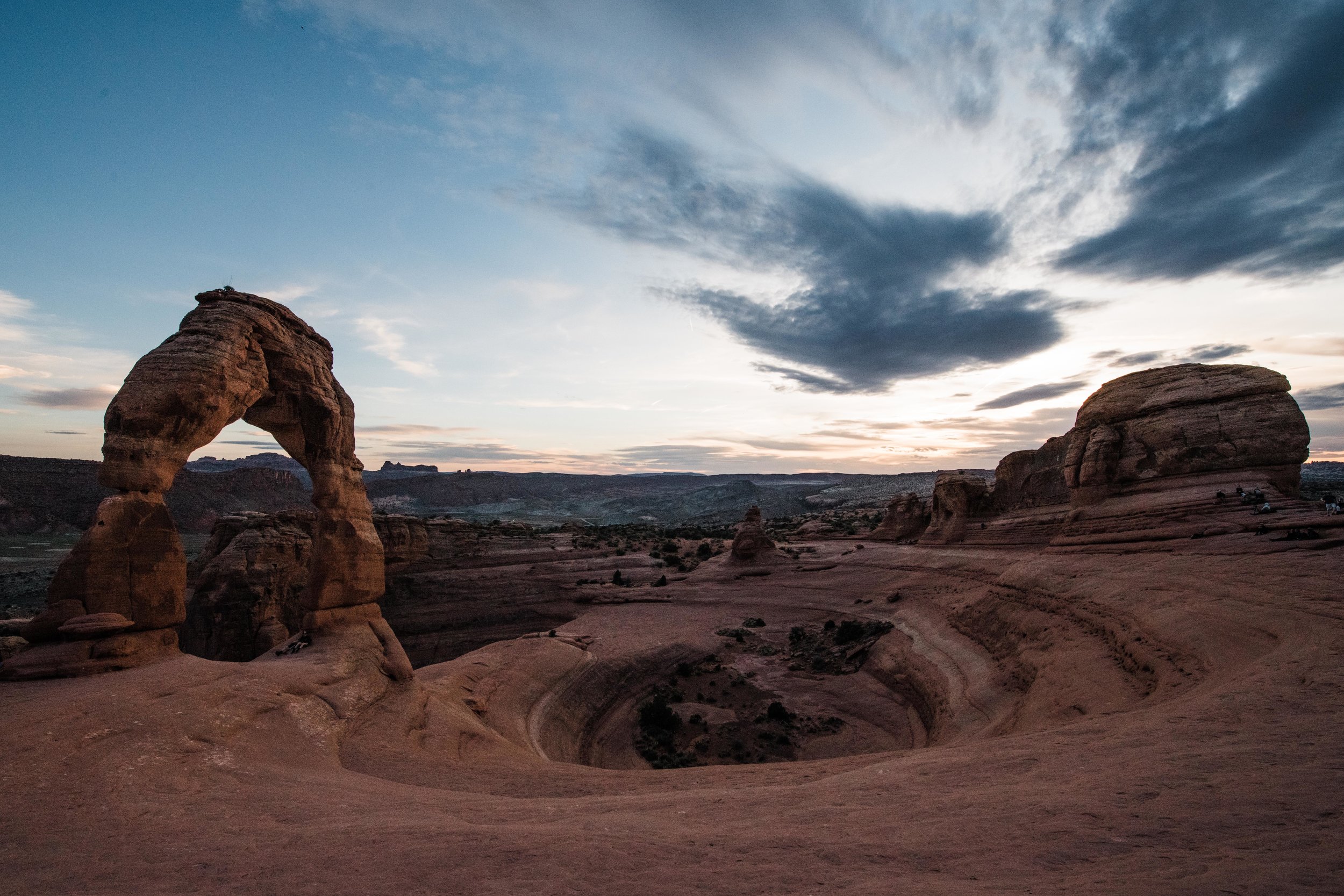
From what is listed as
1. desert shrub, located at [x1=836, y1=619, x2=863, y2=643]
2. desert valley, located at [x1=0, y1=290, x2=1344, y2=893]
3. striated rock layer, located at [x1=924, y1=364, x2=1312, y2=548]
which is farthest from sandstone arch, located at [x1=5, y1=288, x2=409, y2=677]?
striated rock layer, located at [x1=924, y1=364, x2=1312, y2=548]

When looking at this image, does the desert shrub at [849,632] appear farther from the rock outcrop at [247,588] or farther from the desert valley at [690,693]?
the rock outcrop at [247,588]

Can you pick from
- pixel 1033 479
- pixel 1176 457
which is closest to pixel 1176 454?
pixel 1176 457

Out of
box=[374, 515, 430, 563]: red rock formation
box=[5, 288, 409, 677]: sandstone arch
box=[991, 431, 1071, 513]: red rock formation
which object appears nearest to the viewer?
box=[5, 288, 409, 677]: sandstone arch

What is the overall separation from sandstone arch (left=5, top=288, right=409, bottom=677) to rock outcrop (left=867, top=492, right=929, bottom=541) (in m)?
33.7

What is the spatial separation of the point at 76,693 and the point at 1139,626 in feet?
64.5

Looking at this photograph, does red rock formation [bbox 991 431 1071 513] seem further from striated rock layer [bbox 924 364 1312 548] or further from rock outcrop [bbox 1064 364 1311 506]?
rock outcrop [bbox 1064 364 1311 506]

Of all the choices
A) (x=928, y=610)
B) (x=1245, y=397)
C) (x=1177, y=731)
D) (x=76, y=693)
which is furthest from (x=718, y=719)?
(x=1245, y=397)

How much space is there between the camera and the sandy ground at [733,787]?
4234mm

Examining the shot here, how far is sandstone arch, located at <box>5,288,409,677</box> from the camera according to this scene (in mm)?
9539

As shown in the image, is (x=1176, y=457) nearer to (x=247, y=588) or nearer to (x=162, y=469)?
(x=162, y=469)

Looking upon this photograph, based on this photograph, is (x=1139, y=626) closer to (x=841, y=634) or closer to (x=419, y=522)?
(x=841, y=634)

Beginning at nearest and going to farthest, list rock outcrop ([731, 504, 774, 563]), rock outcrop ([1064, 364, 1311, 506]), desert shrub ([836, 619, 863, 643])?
rock outcrop ([1064, 364, 1311, 506])
desert shrub ([836, 619, 863, 643])
rock outcrop ([731, 504, 774, 563])

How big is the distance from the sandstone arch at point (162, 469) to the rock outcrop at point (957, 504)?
29801 mm

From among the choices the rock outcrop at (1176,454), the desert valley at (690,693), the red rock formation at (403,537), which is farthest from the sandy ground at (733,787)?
the red rock formation at (403,537)
